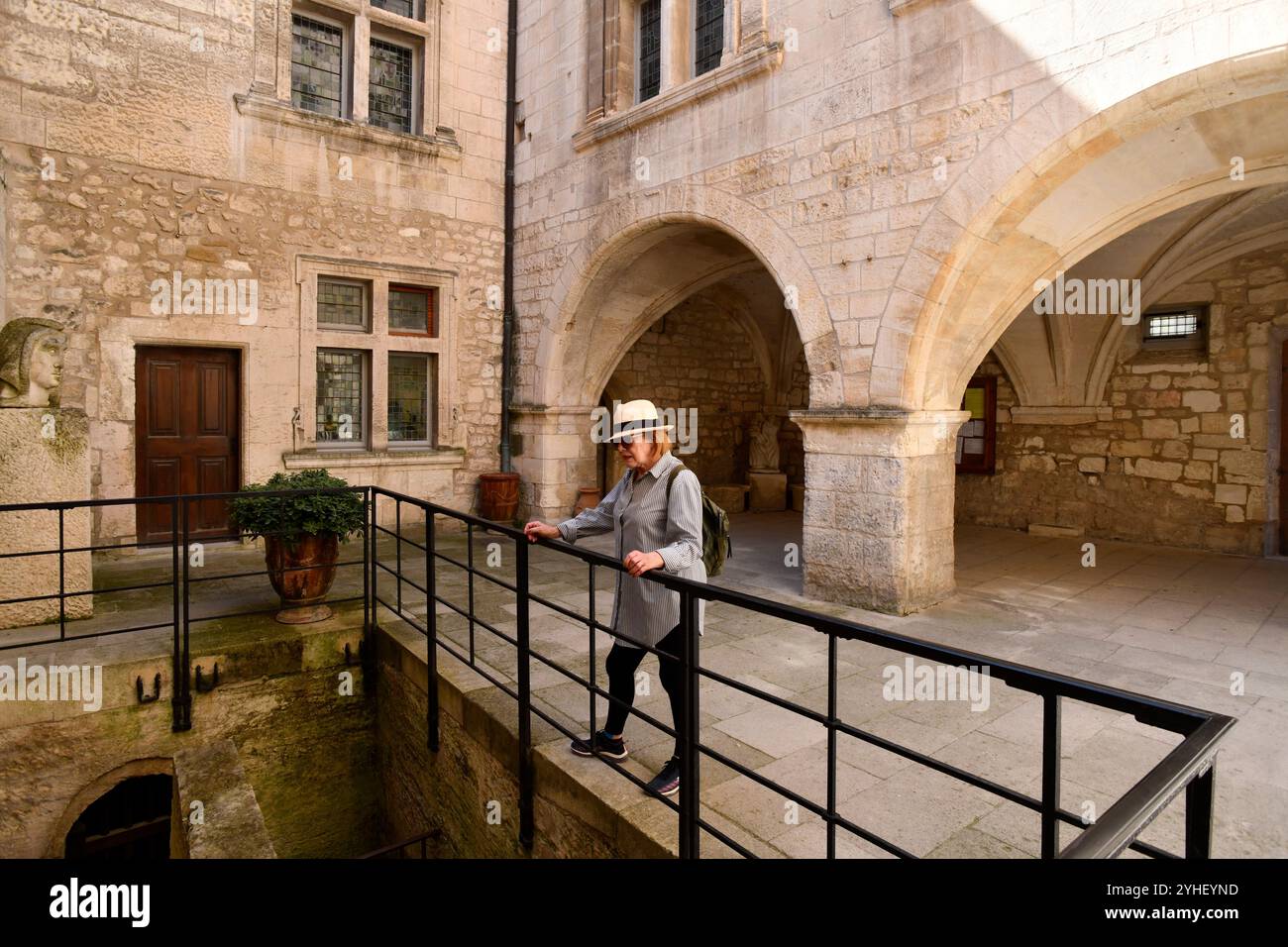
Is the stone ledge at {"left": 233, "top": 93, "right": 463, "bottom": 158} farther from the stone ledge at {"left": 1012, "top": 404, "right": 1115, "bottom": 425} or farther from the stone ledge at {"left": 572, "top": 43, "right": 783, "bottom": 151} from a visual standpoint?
the stone ledge at {"left": 1012, "top": 404, "right": 1115, "bottom": 425}

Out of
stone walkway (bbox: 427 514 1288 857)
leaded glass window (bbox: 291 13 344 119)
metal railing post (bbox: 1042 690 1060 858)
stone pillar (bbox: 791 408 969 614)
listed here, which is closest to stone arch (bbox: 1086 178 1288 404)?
stone walkway (bbox: 427 514 1288 857)

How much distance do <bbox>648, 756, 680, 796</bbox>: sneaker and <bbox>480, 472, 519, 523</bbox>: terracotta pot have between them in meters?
5.86

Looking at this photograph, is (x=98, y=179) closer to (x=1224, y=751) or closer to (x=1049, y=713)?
(x=1049, y=713)

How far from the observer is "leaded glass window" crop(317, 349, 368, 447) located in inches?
304

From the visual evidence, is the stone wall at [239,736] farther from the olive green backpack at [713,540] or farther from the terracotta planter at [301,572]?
the olive green backpack at [713,540]

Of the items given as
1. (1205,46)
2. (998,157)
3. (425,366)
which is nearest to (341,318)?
(425,366)

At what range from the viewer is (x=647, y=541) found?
270cm

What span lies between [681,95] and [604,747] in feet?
17.7

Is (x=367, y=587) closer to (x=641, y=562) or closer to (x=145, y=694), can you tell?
(x=145, y=694)

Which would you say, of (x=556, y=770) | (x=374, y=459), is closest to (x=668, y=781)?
(x=556, y=770)

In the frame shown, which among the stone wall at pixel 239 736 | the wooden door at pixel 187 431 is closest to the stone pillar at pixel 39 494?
the stone wall at pixel 239 736

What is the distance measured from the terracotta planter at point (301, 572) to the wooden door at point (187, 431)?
8.35ft

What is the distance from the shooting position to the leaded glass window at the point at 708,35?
21.4 ft
